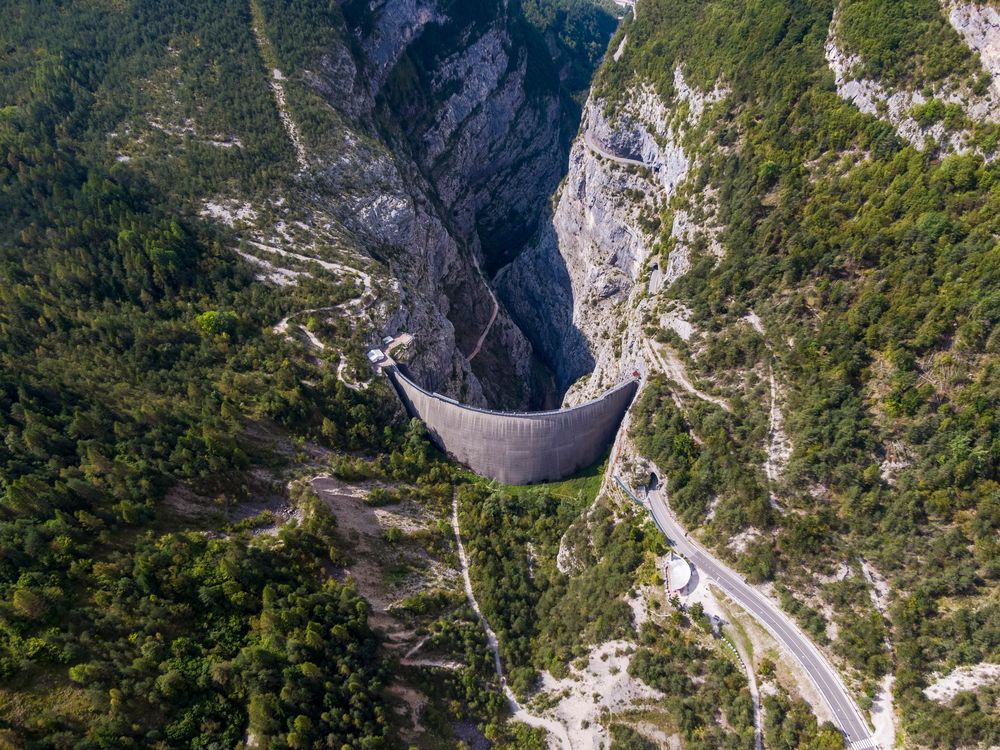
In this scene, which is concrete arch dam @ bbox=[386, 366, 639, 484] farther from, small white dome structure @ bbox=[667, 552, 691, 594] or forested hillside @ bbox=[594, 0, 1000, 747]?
small white dome structure @ bbox=[667, 552, 691, 594]

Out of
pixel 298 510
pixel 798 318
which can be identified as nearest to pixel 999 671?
pixel 798 318

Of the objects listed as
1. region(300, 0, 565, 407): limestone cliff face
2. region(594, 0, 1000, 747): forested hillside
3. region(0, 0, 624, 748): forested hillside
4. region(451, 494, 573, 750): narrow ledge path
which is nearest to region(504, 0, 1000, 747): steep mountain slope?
region(594, 0, 1000, 747): forested hillside

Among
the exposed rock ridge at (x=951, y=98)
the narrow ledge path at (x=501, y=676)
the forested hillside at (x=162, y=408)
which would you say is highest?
Answer: the exposed rock ridge at (x=951, y=98)

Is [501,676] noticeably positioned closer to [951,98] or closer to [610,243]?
[610,243]

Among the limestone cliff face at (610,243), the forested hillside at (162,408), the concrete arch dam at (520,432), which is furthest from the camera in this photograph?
the limestone cliff face at (610,243)

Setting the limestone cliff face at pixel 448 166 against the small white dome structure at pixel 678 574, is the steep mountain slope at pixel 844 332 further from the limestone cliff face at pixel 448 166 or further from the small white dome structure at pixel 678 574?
the limestone cliff face at pixel 448 166

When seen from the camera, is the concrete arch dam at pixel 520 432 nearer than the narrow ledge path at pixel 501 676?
No

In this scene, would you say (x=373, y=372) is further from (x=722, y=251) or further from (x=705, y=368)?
(x=722, y=251)

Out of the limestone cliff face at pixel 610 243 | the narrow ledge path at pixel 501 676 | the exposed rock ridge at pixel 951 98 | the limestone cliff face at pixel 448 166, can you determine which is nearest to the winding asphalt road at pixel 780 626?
the narrow ledge path at pixel 501 676
